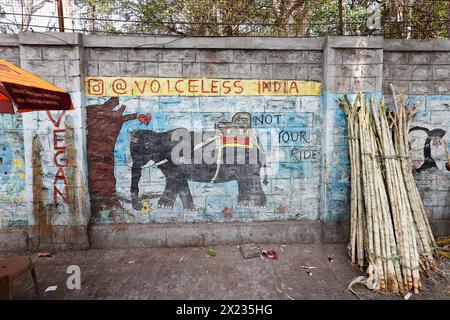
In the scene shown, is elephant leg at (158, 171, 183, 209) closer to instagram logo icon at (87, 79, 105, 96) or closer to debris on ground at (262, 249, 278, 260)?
debris on ground at (262, 249, 278, 260)

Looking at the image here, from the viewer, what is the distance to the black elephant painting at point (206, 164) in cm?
491

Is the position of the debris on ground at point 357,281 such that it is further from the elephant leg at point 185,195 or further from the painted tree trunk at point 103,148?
the painted tree trunk at point 103,148

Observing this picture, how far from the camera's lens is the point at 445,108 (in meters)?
5.07

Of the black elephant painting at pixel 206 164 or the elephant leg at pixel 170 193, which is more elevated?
the black elephant painting at pixel 206 164

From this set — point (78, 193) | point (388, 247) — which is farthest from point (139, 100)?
point (388, 247)

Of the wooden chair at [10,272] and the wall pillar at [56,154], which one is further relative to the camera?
the wall pillar at [56,154]

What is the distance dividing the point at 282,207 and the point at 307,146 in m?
1.24

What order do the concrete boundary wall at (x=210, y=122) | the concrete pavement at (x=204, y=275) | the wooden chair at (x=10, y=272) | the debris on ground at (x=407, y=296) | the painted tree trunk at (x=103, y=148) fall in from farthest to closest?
1. the painted tree trunk at (x=103, y=148)
2. the concrete boundary wall at (x=210, y=122)
3. the concrete pavement at (x=204, y=275)
4. the debris on ground at (x=407, y=296)
5. the wooden chair at (x=10, y=272)

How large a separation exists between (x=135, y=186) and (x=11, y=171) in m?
2.19

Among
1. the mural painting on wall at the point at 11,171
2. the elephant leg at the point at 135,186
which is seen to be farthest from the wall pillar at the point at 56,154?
the elephant leg at the point at 135,186

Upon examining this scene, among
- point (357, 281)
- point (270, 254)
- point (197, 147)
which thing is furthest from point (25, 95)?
point (357, 281)

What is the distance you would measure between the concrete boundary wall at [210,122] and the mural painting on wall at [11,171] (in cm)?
A: 2

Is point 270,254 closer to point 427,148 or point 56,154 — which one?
point 427,148

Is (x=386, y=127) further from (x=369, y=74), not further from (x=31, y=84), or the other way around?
(x=31, y=84)
